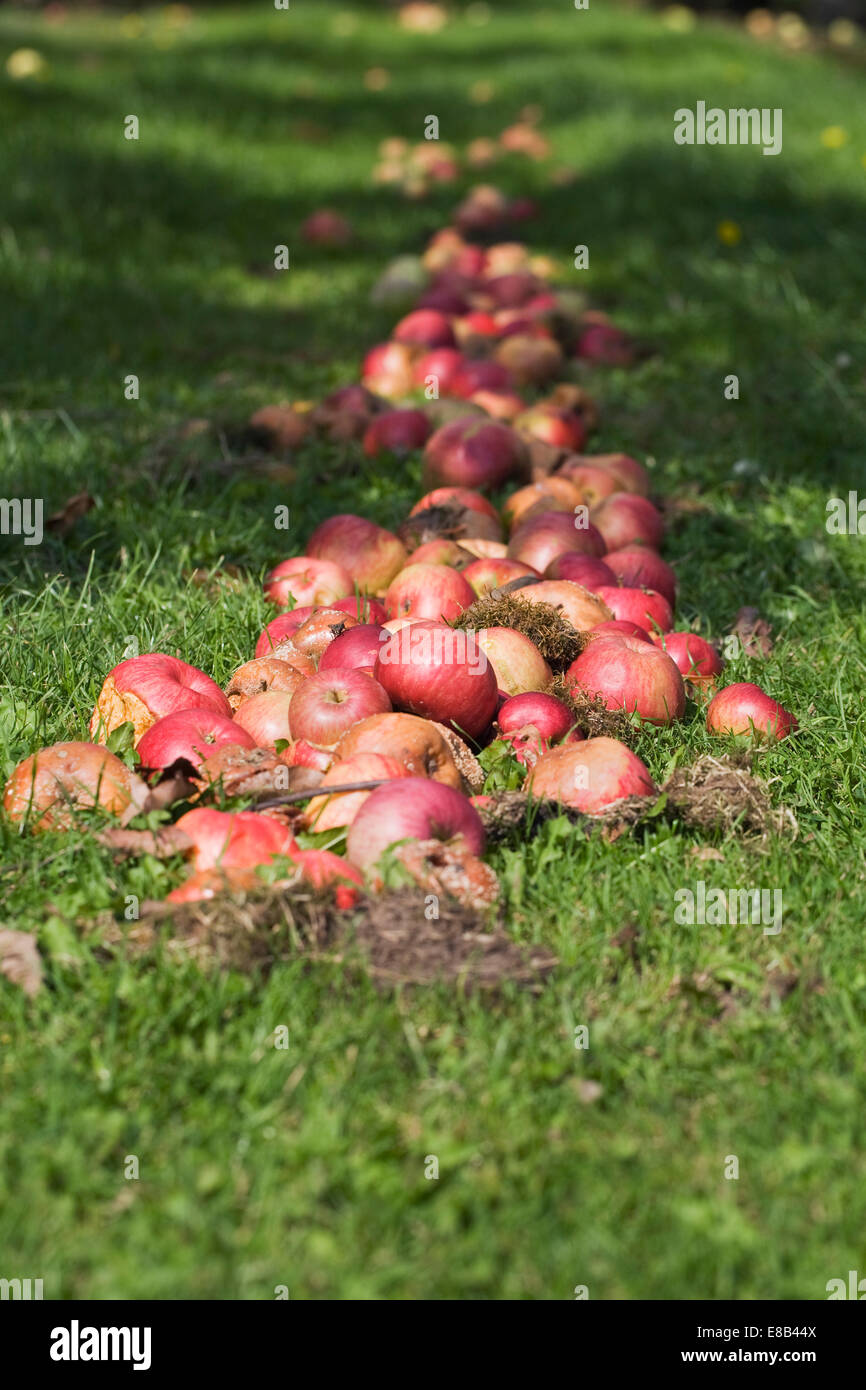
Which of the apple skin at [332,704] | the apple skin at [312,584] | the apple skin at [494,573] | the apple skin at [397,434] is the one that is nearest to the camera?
the apple skin at [332,704]

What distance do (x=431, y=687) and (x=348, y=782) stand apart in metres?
0.38

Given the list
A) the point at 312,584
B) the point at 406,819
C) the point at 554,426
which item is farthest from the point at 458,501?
the point at 406,819

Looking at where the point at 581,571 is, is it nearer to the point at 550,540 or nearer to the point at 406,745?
the point at 550,540

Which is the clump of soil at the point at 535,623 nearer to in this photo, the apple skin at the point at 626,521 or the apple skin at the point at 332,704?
the apple skin at the point at 332,704

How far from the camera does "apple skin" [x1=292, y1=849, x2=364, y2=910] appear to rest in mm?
2680

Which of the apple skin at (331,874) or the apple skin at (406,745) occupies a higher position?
the apple skin at (406,745)

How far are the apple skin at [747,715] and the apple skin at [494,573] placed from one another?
72 cm

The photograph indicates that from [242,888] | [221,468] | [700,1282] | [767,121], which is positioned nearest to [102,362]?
[221,468]

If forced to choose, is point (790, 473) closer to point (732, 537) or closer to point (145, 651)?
point (732, 537)

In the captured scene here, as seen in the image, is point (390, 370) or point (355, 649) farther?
point (390, 370)

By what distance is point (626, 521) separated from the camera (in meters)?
4.50

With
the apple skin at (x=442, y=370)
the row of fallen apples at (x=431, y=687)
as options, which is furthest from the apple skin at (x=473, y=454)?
the apple skin at (x=442, y=370)

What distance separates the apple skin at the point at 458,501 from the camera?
175 inches
